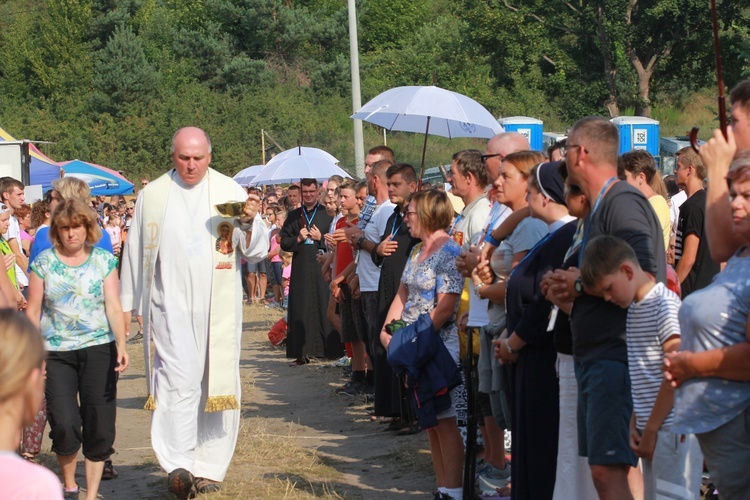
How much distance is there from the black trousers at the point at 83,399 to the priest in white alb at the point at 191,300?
0.47m

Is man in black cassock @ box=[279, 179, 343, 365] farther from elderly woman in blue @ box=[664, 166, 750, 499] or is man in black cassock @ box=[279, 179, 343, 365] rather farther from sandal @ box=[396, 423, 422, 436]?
elderly woman in blue @ box=[664, 166, 750, 499]

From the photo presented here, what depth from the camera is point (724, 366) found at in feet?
12.0

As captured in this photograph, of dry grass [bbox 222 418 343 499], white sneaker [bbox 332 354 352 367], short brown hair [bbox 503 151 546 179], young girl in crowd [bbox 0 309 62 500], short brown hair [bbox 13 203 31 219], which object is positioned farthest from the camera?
white sneaker [bbox 332 354 352 367]

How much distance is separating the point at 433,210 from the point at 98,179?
87.7ft

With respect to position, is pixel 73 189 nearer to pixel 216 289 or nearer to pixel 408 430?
pixel 216 289

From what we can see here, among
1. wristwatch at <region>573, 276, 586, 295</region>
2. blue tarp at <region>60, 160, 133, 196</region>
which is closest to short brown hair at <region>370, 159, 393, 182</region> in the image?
wristwatch at <region>573, 276, 586, 295</region>

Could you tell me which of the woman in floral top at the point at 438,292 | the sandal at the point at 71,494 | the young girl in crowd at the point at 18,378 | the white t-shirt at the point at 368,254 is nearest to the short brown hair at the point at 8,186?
the white t-shirt at the point at 368,254

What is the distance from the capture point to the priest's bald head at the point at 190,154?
23.9ft

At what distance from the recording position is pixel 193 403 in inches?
284

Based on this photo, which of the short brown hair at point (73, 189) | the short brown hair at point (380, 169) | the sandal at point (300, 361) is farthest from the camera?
the sandal at point (300, 361)

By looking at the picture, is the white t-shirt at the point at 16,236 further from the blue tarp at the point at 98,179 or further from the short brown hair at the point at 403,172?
the blue tarp at the point at 98,179

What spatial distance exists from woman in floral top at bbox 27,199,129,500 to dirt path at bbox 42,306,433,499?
2.51 feet

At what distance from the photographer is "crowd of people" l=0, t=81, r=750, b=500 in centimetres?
374

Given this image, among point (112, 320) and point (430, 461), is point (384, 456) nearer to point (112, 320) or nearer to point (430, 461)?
point (430, 461)
